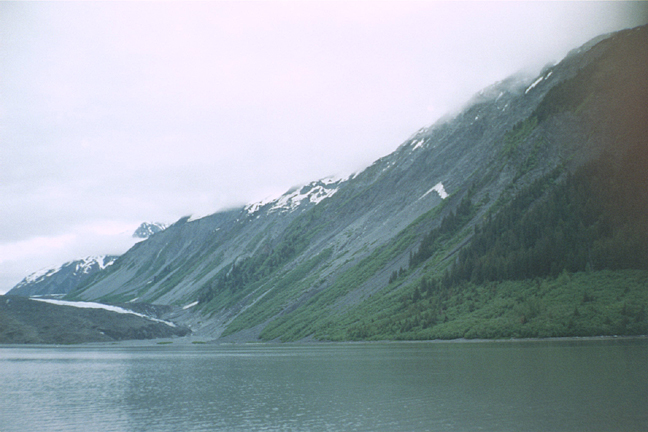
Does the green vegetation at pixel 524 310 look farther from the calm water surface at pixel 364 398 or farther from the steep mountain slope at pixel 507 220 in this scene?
the calm water surface at pixel 364 398

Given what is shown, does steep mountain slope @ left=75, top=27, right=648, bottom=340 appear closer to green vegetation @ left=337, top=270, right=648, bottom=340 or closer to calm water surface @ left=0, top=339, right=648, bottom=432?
green vegetation @ left=337, top=270, right=648, bottom=340

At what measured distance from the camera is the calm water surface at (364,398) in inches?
1233

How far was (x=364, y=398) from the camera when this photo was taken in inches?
1597

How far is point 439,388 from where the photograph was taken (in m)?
43.1

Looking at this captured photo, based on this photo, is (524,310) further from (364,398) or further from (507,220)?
(364,398)

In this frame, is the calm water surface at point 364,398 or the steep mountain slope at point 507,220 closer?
the calm water surface at point 364,398

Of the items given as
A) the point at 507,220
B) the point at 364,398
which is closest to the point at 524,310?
the point at 507,220

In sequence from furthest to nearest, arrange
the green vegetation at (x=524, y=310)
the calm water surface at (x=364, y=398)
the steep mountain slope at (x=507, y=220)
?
the steep mountain slope at (x=507, y=220) → the green vegetation at (x=524, y=310) → the calm water surface at (x=364, y=398)

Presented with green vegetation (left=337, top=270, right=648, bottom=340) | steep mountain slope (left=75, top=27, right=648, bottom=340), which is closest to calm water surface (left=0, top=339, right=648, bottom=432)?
green vegetation (left=337, top=270, right=648, bottom=340)

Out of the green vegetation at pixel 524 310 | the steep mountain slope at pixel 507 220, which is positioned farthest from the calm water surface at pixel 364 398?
the steep mountain slope at pixel 507 220

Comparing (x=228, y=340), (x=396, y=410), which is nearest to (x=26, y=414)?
(x=396, y=410)

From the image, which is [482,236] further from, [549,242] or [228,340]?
[228,340]

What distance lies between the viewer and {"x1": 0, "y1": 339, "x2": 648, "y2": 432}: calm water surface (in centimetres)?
3133

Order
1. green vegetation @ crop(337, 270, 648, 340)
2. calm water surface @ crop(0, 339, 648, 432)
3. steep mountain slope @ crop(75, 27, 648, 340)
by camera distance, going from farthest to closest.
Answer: steep mountain slope @ crop(75, 27, 648, 340), green vegetation @ crop(337, 270, 648, 340), calm water surface @ crop(0, 339, 648, 432)
